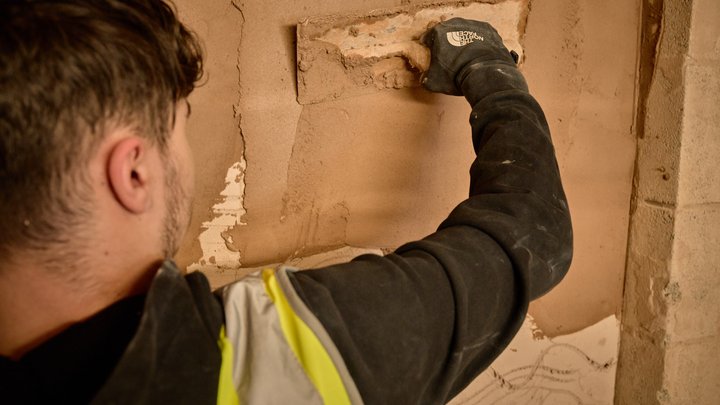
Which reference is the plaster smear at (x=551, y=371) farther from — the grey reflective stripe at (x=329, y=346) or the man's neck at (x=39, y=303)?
the man's neck at (x=39, y=303)

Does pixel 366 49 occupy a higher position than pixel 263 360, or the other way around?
pixel 366 49

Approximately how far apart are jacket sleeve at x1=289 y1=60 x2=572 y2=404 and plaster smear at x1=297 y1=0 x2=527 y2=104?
0.30 meters

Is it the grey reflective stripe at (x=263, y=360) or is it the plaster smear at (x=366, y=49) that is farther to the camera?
the plaster smear at (x=366, y=49)

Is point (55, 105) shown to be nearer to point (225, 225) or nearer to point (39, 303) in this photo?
point (39, 303)

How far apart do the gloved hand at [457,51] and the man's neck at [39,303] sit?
88 cm

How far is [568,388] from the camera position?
1.67m

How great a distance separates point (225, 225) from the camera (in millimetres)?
1301

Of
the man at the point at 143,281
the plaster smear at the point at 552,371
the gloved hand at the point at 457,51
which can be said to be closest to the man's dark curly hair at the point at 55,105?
the man at the point at 143,281

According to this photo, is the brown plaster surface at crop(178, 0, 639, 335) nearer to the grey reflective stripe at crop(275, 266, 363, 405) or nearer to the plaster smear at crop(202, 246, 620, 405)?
the plaster smear at crop(202, 246, 620, 405)

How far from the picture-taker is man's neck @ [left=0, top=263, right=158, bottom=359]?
0.66 meters

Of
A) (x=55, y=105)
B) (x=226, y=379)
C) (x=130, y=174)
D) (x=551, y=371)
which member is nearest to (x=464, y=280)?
(x=226, y=379)

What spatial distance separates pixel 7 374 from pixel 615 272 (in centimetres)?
162

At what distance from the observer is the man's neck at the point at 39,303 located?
66 cm

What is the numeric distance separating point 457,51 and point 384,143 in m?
0.30
